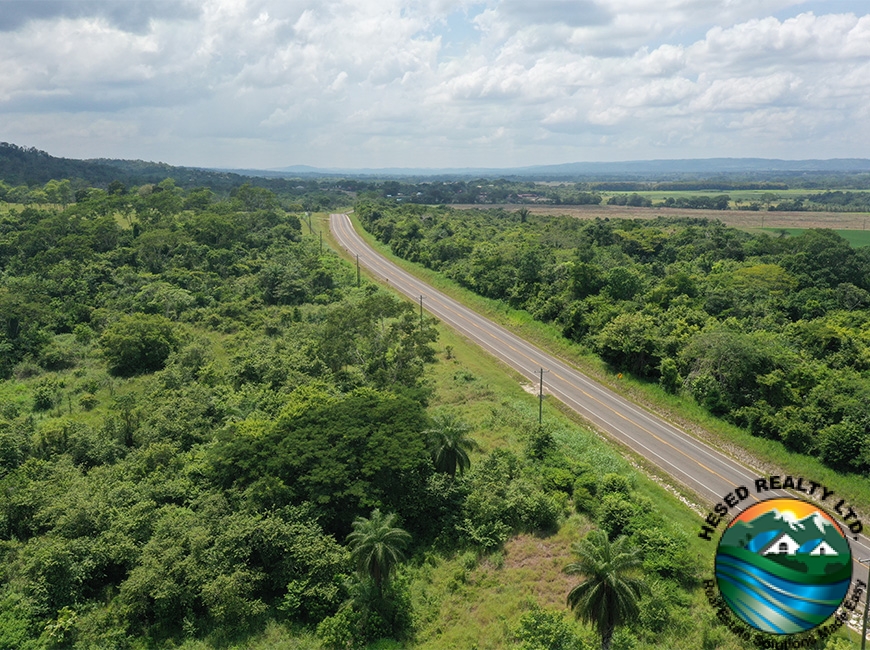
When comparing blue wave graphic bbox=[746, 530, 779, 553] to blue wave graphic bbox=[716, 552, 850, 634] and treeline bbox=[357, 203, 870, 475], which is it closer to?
blue wave graphic bbox=[716, 552, 850, 634]

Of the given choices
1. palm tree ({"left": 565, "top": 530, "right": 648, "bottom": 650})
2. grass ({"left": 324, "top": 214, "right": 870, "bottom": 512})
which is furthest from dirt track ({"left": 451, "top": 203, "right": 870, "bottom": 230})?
palm tree ({"left": 565, "top": 530, "right": 648, "bottom": 650})

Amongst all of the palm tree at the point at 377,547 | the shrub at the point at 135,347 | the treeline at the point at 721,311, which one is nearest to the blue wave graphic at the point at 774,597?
the palm tree at the point at 377,547

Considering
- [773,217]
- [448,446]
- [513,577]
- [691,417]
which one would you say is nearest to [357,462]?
[448,446]

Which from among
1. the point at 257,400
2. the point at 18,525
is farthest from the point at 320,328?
the point at 18,525

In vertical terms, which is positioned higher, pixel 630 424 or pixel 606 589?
pixel 606 589

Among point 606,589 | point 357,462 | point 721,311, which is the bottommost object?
point 357,462

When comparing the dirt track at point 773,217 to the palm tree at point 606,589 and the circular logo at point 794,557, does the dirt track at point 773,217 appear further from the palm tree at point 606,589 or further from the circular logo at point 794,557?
the circular logo at point 794,557

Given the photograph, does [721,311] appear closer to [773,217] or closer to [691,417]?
[691,417]

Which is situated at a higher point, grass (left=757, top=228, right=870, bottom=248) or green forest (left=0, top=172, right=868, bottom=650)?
grass (left=757, top=228, right=870, bottom=248)
